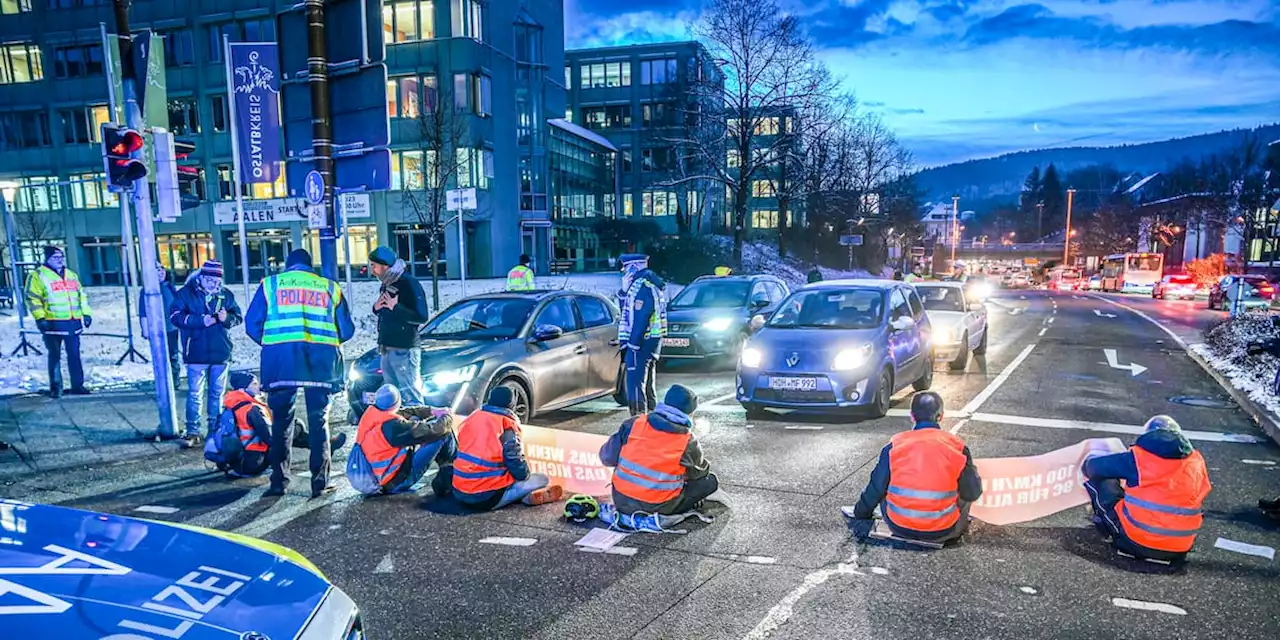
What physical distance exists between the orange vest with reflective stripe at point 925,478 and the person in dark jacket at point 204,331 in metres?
6.19

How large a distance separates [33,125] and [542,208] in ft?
88.4

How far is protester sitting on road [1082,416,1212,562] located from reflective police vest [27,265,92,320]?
37.4ft

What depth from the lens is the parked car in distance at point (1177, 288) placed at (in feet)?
118

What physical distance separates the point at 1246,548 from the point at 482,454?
5.16 metres

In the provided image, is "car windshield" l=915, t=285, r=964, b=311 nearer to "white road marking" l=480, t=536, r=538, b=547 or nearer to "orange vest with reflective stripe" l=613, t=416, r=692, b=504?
"orange vest with reflective stripe" l=613, t=416, r=692, b=504

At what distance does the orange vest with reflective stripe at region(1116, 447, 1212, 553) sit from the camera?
422 centimetres

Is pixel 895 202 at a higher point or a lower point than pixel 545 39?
lower

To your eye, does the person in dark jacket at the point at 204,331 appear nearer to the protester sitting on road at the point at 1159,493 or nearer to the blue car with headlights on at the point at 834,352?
the blue car with headlights on at the point at 834,352

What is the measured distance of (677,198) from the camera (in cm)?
5375

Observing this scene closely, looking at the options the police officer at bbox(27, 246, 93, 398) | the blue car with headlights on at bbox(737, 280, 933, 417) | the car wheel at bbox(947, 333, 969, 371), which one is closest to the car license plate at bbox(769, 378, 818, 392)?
the blue car with headlights on at bbox(737, 280, 933, 417)

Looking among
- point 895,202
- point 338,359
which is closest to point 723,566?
point 338,359

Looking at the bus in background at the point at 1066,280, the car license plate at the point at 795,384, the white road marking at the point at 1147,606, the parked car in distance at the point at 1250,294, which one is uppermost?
the car license plate at the point at 795,384

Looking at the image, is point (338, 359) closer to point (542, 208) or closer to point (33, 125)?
point (542, 208)

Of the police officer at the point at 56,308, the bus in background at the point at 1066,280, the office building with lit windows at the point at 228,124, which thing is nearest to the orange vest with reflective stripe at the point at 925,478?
the police officer at the point at 56,308
